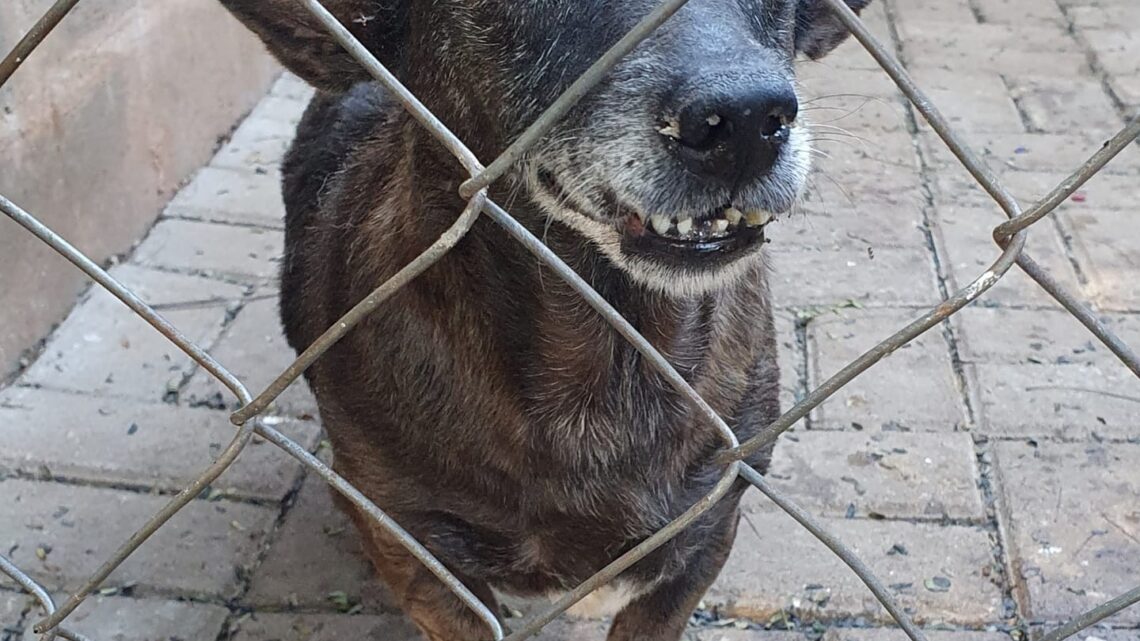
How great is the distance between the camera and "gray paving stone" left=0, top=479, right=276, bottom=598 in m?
2.47

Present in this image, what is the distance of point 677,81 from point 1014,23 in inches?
181

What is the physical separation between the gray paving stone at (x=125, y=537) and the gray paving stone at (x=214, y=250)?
3.43ft

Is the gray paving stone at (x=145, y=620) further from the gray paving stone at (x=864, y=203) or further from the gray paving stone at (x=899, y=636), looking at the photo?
the gray paving stone at (x=864, y=203)

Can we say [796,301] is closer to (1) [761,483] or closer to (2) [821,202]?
(2) [821,202]

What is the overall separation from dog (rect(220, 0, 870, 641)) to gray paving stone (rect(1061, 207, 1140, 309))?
1.69 m

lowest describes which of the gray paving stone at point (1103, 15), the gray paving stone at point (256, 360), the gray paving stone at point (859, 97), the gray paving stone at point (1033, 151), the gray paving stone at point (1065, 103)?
the gray paving stone at point (1103, 15)

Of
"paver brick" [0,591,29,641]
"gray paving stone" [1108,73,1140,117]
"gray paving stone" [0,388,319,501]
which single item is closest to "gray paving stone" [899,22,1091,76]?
"gray paving stone" [1108,73,1140,117]

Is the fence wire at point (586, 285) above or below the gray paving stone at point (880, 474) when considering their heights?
above

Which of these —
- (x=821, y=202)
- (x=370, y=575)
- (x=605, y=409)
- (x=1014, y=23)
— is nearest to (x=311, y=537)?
(x=370, y=575)

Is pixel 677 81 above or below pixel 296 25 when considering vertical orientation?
below

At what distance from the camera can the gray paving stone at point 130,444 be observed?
2.76m

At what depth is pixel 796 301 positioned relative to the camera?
3447mm

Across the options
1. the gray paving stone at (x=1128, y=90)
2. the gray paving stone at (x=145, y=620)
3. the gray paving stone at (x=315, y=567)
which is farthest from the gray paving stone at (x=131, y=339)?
the gray paving stone at (x=1128, y=90)

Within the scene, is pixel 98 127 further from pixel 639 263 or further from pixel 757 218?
pixel 757 218
